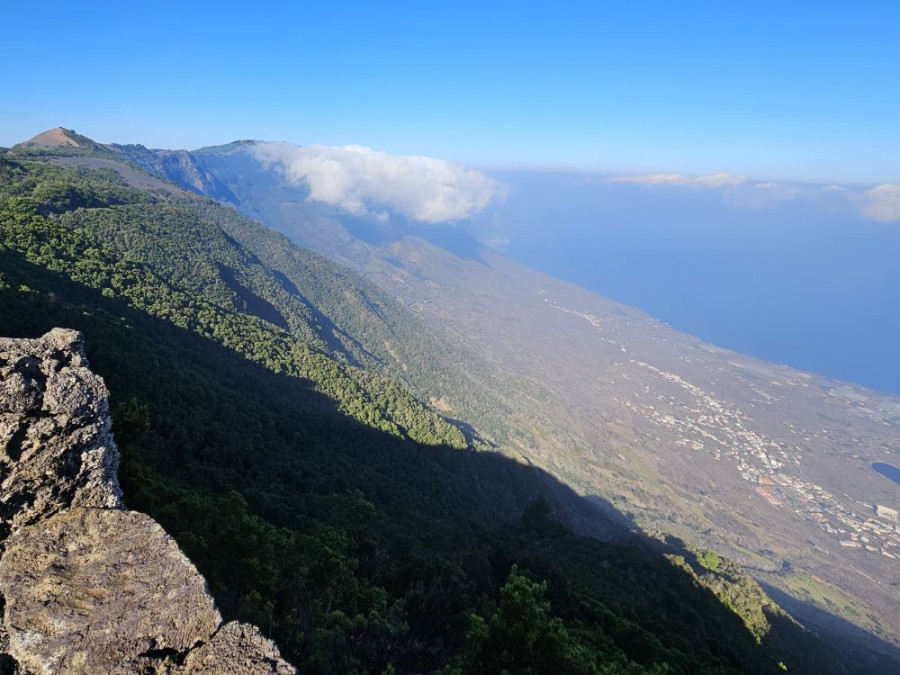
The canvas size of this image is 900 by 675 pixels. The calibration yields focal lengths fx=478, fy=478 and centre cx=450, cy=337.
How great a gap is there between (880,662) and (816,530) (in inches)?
3752

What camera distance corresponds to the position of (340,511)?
1447 inches

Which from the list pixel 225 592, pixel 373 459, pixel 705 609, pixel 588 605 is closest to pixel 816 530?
pixel 705 609

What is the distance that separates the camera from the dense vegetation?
17.2 meters

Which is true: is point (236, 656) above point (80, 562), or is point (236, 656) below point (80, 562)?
below

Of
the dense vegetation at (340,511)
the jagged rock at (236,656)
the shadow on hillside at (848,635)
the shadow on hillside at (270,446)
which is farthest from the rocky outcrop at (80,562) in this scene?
the shadow on hillside at (848,635)

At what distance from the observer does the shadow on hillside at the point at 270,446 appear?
36.7 m

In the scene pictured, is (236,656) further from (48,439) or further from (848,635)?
(848,635)

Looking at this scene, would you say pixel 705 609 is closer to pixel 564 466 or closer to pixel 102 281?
pixel 102 281

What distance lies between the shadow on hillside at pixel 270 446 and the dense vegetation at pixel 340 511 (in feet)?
0.95

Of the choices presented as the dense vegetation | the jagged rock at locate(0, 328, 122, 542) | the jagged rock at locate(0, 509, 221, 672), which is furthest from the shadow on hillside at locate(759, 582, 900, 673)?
the jagged rock at locate(0, 328, 122, 542)

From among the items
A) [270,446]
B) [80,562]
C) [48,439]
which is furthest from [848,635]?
[48,439]

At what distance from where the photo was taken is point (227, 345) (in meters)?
79.6

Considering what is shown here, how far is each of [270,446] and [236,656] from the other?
149 feet

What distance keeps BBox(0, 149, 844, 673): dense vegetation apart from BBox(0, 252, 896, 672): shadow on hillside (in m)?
0.29
